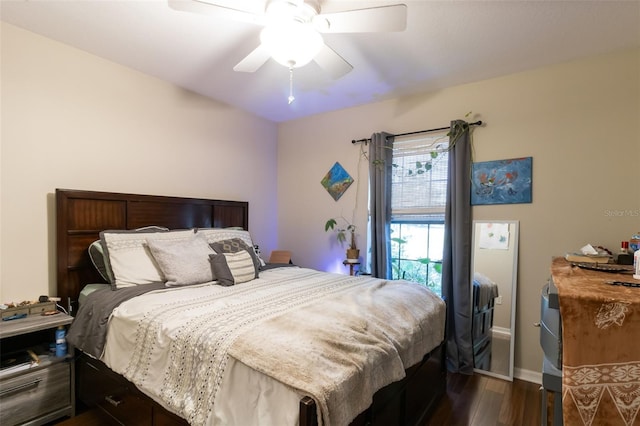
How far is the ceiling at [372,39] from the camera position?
184cm

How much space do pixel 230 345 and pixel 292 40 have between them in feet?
4.80

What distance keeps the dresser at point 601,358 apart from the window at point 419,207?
82.4 inches

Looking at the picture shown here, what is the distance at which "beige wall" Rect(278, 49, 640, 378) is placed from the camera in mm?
2252

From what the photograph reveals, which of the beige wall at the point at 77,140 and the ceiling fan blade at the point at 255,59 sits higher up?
the ceiling fan blade at the point at 255,59

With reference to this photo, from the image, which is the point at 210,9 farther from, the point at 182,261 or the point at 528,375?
the point at 528,375

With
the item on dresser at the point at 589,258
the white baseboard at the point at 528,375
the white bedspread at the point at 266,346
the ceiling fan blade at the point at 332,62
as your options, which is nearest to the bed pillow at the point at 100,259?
the white bedspread at the point at 266,346

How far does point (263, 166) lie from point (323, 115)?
39.2 inches

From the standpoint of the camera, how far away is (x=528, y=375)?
2.57 meters

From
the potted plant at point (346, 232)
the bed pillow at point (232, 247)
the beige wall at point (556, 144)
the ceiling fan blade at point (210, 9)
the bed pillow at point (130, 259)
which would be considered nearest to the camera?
the ceiling fan blade at point (210, 9)

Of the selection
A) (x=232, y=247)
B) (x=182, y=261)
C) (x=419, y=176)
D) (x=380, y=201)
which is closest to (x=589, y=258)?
(x=419, y=176)

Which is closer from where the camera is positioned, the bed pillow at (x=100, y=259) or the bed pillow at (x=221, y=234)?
the bed pillow at (x=100, y=259)

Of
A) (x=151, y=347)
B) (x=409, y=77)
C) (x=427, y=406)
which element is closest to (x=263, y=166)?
(x=409, y=77)

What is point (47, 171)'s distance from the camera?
2.21 m

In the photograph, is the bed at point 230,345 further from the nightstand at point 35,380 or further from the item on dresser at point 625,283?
the item on dresser at point 625,283
